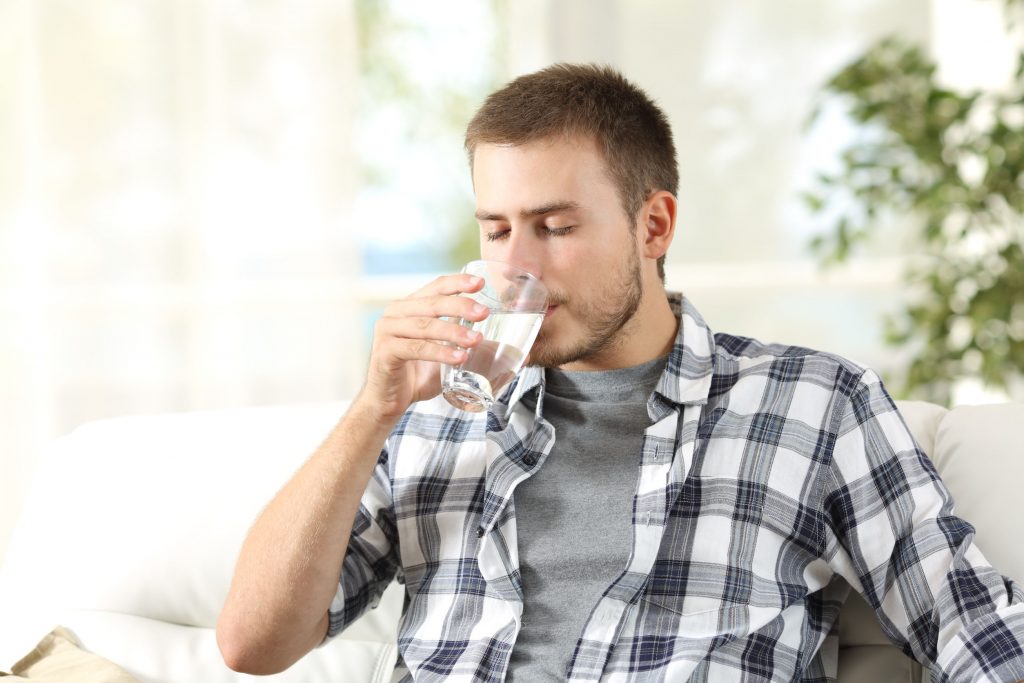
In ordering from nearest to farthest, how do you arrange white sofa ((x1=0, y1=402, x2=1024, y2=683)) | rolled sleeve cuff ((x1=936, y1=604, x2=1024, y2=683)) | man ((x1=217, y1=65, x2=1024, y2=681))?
rolled sleeve cuff ((x1=936, y1=604, x2=1024, y2=683)) < man ((x1=217, y1=65, x2=1024, y2=681)) < white sofa ((x1=0, y1=402, x2=1024, y2=683))

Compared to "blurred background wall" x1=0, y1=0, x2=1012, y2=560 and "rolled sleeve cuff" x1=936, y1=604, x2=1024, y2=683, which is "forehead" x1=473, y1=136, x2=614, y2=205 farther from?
"blurred background wall" x1=0, y1=0, x2=1012, y2=560

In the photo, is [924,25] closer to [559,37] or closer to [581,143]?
[559,37]

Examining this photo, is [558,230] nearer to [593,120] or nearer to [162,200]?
[593,120]

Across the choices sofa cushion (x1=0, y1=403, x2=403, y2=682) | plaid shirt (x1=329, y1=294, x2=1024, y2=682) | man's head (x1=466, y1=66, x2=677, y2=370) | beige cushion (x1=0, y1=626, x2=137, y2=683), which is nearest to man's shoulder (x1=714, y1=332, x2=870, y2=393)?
plaid shirt (x1=329, y1=294, x2=1024, y2=682)

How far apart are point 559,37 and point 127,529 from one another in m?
2.20

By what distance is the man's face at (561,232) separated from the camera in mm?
1357

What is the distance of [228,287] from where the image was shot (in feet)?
10.4

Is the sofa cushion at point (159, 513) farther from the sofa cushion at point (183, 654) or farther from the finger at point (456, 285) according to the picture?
the finger at point (456, 285)

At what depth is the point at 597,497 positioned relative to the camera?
4.43 ft

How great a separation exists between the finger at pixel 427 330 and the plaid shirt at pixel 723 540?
0.27 meters

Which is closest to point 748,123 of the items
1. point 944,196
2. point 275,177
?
point 944,196

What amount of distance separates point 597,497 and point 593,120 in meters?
0.50

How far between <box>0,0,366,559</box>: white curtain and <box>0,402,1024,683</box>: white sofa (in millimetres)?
1524

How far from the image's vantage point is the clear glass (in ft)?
3.78
